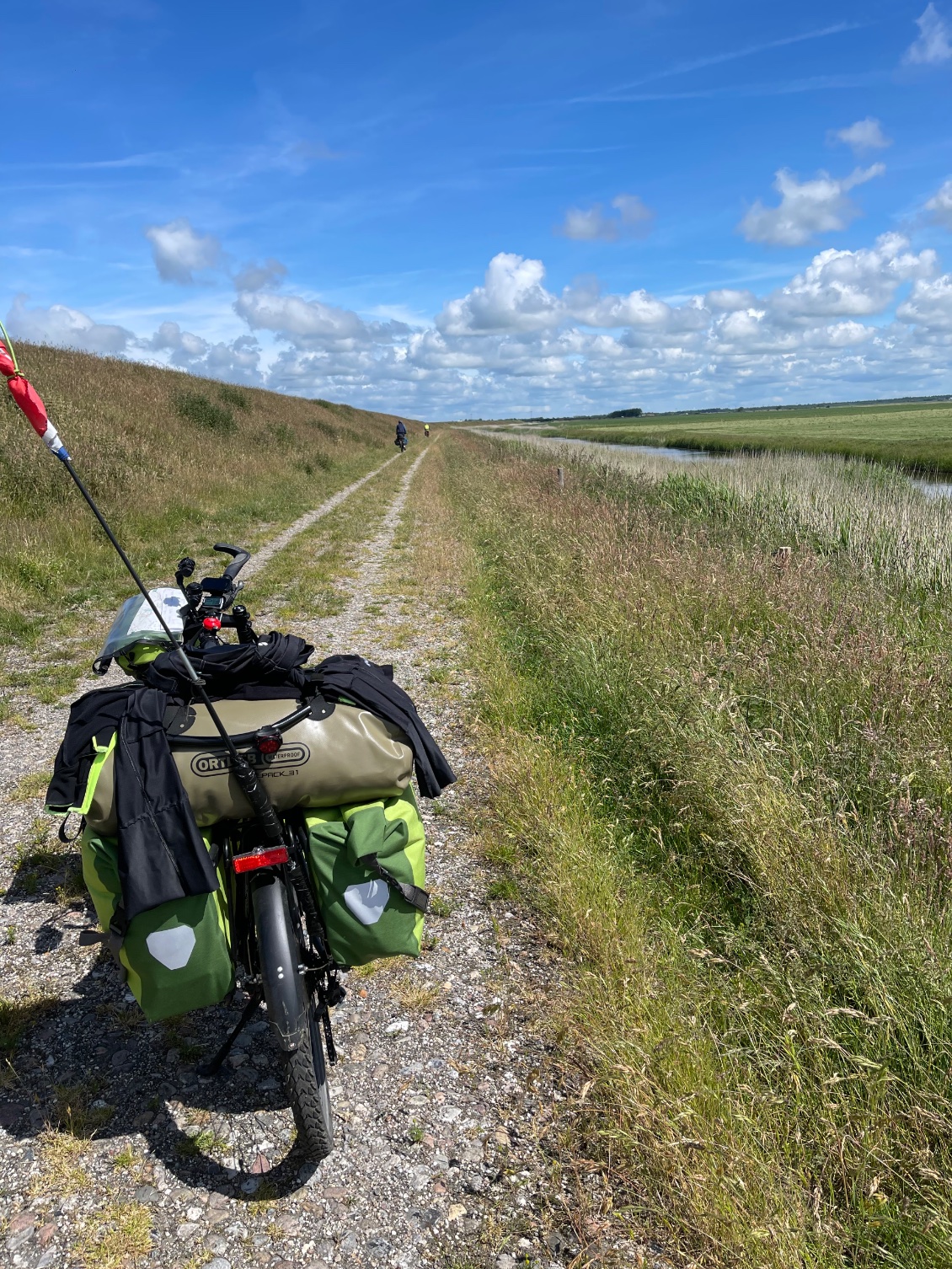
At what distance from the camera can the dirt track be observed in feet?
6.76

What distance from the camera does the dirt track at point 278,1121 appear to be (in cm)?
206

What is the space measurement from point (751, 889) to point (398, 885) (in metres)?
1.82

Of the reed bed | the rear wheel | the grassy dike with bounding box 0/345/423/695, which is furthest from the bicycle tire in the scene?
the reed bed

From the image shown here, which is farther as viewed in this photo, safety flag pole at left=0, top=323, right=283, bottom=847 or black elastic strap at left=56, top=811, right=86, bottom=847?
black elastic strap at left=56, top=811, right=86, bottom=847

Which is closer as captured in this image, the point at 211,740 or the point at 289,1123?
the point at 211,740

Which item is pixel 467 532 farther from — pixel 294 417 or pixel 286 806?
pixel 294 417

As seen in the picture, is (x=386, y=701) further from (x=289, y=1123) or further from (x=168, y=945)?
(x=289, y=1123)

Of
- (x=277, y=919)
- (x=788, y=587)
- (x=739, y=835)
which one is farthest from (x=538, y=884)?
(x=788, y=587)

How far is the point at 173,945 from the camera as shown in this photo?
6.59 ft

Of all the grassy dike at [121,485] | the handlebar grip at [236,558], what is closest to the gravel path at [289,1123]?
the handlebar grip at [236,558]

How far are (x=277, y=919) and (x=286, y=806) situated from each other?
33cm

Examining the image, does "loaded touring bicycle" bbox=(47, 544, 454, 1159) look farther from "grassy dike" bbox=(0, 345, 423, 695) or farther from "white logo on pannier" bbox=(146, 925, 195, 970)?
"grassy dike" bbox=(0, 345, 423, 695)

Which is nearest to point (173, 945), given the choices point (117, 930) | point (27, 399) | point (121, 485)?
point (117, 930)

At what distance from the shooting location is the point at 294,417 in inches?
1275
